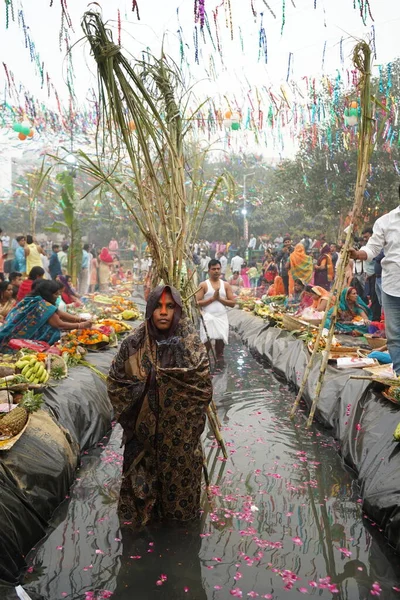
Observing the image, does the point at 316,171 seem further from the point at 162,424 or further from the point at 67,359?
the point at 162,424

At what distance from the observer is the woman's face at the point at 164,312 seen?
10.9 ft

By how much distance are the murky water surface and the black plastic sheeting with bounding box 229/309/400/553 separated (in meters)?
0.13

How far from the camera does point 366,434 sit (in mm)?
4156

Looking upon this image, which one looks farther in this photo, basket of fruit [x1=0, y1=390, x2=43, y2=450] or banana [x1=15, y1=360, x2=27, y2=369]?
banana [x1=15, y1=360, x2=27, y2=369]

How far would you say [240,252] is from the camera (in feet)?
89.0

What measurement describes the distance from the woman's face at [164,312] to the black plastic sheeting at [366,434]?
158 cm

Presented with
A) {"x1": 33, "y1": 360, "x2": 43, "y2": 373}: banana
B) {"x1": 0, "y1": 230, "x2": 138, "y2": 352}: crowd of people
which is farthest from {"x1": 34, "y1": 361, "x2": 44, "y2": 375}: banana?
{"x1": 0, "y1": 230, "x2": 138, "y2": 352}: crowd of people

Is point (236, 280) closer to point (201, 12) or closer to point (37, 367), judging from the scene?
point (37, 367)

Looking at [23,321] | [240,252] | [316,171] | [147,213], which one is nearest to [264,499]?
[147,213]

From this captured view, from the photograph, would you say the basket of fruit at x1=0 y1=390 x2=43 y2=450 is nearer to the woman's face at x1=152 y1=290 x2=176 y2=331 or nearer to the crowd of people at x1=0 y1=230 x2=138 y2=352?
the woman's face at x1=152 y1=290 x2=176 y2=331

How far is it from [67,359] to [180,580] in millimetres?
3533

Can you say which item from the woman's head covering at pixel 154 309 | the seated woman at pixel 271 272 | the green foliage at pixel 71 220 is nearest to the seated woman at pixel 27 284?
the woman's head covering at pixel 154 309

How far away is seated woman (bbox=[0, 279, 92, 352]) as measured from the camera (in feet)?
20.2

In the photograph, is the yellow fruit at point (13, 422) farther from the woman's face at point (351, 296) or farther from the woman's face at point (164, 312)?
the woman's face at point (351, 296)
